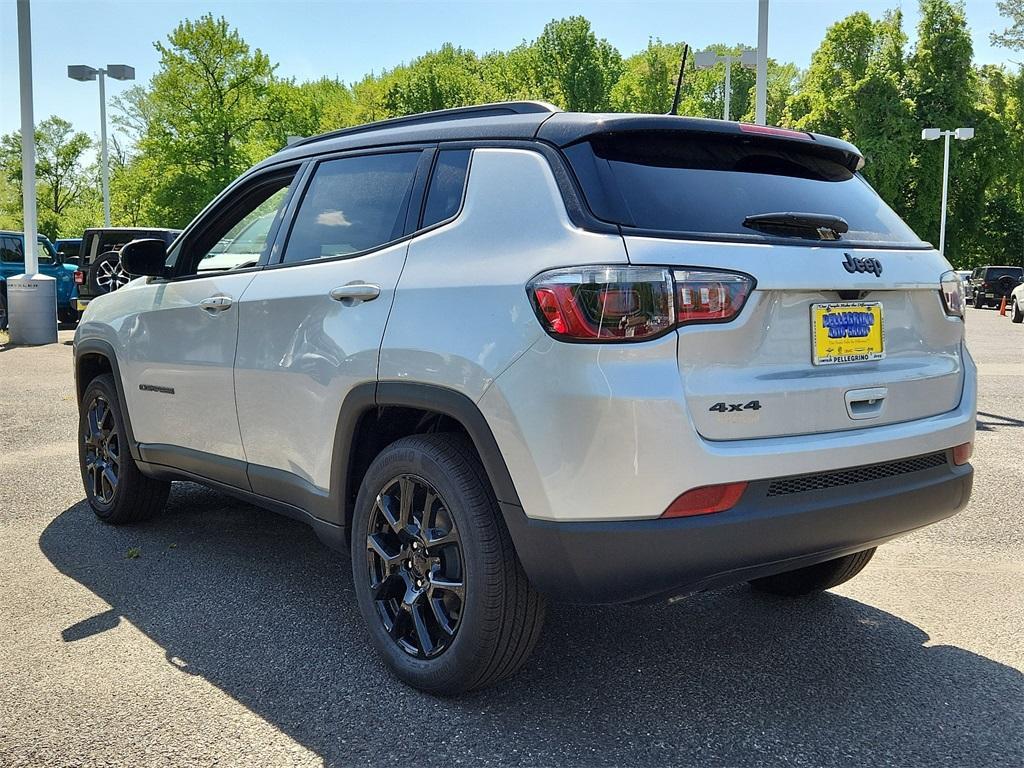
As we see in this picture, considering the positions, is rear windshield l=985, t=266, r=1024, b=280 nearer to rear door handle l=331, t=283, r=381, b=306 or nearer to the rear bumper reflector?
rear door handle l=331, t=283, r=381, b=306

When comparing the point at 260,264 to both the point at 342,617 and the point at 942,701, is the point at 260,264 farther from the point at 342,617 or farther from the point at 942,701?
the point at 942,701

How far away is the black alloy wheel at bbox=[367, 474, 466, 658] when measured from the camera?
317 centimetres

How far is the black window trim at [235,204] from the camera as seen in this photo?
413 cm

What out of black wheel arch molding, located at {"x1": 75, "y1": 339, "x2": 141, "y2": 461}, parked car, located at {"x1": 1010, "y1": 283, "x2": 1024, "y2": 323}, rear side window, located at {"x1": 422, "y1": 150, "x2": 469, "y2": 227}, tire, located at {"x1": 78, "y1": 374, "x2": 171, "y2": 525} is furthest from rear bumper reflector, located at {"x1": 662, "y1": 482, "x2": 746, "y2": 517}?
parked car, located at {"x1": 1010, "y1": 283, "x2": 1024, "y2": 323}

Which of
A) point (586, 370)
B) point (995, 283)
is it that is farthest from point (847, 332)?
point (995, 283)

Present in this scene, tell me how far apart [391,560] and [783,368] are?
56.0 inches

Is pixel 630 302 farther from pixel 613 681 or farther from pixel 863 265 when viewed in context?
pixel 613 681

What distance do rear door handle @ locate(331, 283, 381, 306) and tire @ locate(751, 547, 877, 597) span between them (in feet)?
6.38

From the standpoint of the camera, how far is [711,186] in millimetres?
3053

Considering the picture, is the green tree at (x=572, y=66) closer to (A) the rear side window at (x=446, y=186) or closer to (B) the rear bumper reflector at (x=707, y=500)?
(A) the rear side window at (x=446, y=186)

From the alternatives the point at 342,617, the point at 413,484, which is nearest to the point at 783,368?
the point at 413,484

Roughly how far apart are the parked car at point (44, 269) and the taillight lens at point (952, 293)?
18.2 meters

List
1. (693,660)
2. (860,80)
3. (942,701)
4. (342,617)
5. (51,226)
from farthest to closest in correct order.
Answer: (51,226), (860,80), (342,617), (693,660), (942,701)

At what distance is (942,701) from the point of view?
10.5 ft
